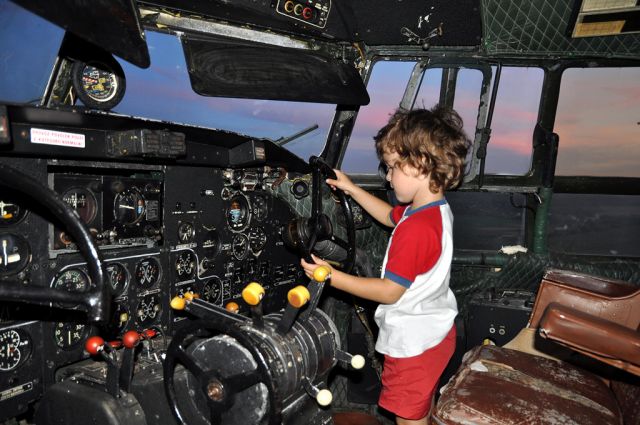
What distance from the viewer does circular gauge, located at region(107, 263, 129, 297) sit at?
192 centimetres

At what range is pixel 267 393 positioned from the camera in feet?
4.29

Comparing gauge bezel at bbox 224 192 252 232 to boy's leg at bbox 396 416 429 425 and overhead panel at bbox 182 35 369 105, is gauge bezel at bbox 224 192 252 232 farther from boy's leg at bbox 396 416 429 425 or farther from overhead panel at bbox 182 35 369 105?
boy's leg at bbox 396 416 429 425

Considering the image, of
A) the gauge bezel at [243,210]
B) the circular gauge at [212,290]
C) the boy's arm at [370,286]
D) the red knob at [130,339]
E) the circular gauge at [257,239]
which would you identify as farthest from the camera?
the circular gauge at [257,239]

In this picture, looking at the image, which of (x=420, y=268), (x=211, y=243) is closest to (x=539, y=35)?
(x=420, y=268)

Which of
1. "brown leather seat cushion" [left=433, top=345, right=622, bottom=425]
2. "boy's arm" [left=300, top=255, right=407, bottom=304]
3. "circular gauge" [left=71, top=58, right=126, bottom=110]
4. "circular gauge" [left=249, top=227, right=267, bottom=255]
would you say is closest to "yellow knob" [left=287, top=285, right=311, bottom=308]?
"boy's arm" [left=300, top=255, right=407, bottom=304]

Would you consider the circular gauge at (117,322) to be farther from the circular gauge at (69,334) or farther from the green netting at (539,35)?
the green netting at (539,35)

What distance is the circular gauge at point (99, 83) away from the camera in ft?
5.77

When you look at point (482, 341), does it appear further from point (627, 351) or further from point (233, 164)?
point (233, 164)

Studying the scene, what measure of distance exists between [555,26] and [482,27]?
406 millimetres

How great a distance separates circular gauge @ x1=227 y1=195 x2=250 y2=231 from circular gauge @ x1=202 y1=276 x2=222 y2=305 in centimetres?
30

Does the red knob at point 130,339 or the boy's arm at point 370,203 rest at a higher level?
the boy's arm at point 370,203

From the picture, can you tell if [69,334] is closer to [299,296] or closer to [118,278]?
[118,278]

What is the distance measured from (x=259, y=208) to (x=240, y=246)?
258 mm

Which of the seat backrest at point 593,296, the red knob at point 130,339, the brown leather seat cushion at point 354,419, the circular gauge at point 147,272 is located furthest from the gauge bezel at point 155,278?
the seat backrest at point 593,296
